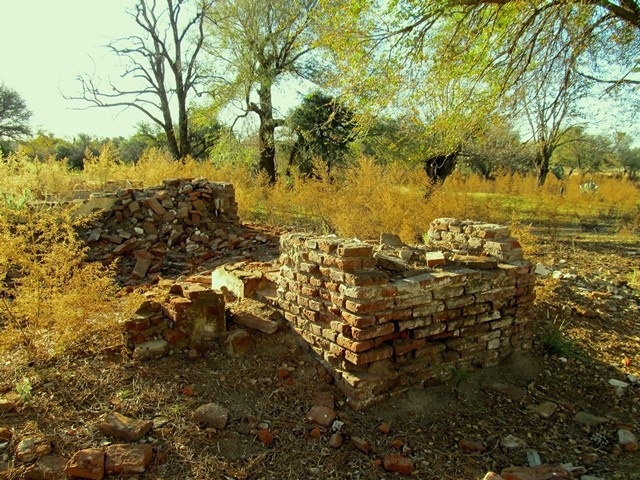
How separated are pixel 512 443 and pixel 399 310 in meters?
1.15

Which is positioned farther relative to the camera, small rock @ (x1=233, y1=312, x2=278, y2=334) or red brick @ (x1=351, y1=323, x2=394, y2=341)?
small rock @ (x1=233, y1=312, x2=278, y2=334)

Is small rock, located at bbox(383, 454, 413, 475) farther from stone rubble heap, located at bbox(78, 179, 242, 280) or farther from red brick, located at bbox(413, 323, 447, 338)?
stone rubble heap, located at bbox(78, 179, 242, 280)

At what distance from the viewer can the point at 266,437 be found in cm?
268

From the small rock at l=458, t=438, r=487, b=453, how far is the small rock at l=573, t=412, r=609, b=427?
37.6 inches

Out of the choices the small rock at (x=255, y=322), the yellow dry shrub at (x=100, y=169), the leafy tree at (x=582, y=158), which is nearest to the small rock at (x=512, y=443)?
the small rock at (x=255, y=322)

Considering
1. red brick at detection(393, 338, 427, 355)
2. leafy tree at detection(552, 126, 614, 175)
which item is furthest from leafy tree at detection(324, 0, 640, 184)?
leafy tree at detection(552, 126, 614, 175)

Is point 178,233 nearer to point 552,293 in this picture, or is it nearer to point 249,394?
point 249,394

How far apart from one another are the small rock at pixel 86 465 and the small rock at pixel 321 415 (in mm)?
1210

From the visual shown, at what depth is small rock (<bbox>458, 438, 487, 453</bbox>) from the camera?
289 cm

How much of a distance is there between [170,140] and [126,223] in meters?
11.1

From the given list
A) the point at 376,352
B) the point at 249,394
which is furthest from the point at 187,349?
the point at 376,352

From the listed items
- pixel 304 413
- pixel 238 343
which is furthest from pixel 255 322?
pixel 304 413

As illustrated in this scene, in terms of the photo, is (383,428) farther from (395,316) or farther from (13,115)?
(13,115)

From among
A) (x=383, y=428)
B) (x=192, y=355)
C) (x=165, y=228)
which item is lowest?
(x=383, y=428)
